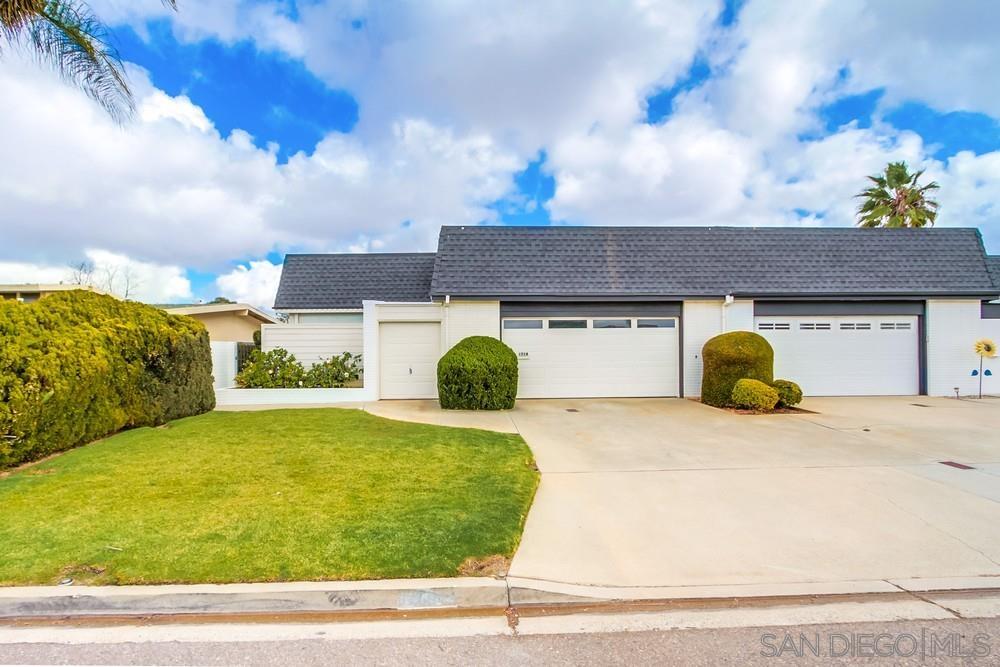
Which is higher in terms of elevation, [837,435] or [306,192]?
[306,192]

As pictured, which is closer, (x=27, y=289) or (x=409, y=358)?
(x=409, y=358)

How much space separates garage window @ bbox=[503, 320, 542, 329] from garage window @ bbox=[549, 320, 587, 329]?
0.35 metres

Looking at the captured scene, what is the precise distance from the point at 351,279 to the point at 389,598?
14.6 m

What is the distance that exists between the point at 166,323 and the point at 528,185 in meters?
12.6

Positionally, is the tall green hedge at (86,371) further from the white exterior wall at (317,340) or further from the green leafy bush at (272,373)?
the white exterior wall at (317,340)

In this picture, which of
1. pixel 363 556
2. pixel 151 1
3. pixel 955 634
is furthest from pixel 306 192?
pixel 955 634

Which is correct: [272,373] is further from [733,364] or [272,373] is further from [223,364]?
[733,364]

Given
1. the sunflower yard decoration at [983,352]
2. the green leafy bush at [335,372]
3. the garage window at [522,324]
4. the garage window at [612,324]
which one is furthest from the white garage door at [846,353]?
the green leafy bush at [335,372]

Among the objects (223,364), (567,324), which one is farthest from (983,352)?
(223,364)

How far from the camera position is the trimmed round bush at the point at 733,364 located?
→ 10430 millimetres

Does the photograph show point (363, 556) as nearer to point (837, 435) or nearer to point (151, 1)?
point (837, 435)

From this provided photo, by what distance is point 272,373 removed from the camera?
37.8ft

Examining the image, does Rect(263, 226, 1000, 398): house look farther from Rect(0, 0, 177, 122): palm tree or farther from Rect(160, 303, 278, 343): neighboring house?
Rect(0, 0, 177, 122): palm tree

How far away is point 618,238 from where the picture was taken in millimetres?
13156
